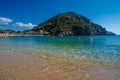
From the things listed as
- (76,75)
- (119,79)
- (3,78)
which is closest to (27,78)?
(3,78)

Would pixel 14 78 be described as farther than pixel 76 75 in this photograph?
No

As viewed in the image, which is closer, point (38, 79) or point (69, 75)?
point (38, 79)

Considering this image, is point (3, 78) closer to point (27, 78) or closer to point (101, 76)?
point (27, 78)

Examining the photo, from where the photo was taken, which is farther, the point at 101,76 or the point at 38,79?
the point at 101,76

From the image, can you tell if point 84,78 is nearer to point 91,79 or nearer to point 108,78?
point 91,79

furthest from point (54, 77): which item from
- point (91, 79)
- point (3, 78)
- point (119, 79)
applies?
point (119, 79)

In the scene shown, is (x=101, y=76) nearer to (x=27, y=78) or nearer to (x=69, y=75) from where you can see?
(x=69, y=75)

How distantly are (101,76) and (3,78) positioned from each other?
6.21 m

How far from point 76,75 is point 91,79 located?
128cm

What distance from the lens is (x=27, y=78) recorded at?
1060 cm

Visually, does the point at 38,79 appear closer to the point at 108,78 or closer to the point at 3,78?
the point at 3,78

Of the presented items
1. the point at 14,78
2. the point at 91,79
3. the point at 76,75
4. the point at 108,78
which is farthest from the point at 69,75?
the point at 14,78

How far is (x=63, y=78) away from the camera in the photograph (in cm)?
1088

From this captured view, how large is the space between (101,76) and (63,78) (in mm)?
2593
